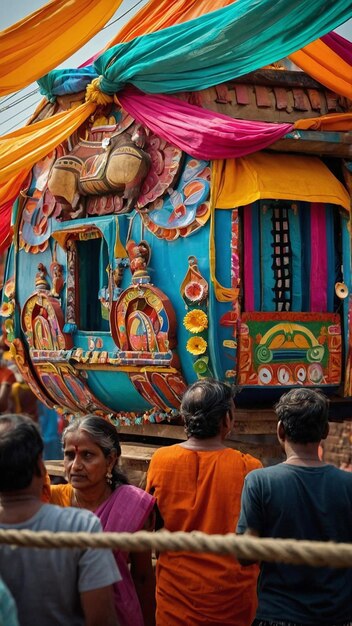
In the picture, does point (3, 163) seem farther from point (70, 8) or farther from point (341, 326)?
point (341, 326)

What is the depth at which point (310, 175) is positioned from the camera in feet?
19.6

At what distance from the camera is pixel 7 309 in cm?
748

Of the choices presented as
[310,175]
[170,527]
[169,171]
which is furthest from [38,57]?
[170,527]

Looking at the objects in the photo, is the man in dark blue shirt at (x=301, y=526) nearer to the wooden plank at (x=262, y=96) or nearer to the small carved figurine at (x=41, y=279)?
the wooden plank at (x=262, y=96)

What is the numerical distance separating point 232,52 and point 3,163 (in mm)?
1970

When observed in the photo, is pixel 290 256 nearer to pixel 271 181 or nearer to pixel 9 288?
pixel 271 181

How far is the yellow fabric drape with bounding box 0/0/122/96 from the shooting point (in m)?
6.39

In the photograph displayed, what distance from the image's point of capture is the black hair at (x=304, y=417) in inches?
135

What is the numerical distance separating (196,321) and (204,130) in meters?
1.08

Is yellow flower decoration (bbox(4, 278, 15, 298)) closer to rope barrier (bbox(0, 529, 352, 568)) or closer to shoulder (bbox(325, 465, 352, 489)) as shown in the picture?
shoulder (bbox(325, 465, 352, 489))

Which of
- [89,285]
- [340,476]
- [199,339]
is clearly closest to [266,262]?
[199,339]

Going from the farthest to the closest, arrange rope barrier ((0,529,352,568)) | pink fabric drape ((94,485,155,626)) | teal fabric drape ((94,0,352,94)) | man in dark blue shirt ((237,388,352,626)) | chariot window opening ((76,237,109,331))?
chariot window opening ((76,237,109,331)) < teal fabric drape ((94,0,352,94)) < pink fabric drape ((94,485,155,626)) < man in dark blue shirt ((237,388,352,626)) < rope barrier ((0,529,352,568))

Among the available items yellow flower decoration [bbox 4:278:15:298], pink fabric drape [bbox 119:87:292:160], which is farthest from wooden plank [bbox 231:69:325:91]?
yellow flower decoration [bbox 4:278:15:298]

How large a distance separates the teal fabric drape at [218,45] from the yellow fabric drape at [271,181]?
1.68 ft
